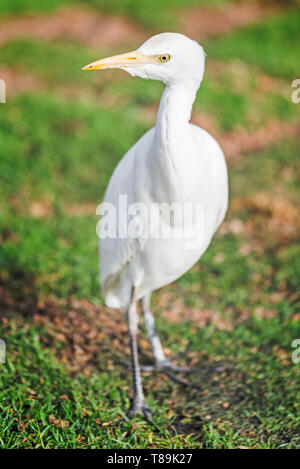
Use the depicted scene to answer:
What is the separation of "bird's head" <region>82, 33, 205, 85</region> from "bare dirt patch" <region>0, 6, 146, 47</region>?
Result: 6.83 m

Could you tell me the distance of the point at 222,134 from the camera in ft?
20.1

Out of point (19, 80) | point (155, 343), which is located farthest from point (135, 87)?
point (155, 343)

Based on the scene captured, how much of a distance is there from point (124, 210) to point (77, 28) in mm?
7589

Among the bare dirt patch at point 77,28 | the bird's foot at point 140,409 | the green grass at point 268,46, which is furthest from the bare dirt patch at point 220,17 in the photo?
the bird's foot at point 140,409

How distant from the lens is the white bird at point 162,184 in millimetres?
2074

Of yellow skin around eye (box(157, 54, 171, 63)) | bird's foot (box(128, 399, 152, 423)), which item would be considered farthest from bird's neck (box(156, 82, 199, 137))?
bird's foot (box(128, 399, 152, 423))

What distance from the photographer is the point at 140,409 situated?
2770 millimetres

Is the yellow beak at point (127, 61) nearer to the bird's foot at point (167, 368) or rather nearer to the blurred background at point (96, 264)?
the blurred background at point (96, 264)

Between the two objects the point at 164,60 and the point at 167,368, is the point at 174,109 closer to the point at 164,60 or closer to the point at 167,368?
the point at 164,60

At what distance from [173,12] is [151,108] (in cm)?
398

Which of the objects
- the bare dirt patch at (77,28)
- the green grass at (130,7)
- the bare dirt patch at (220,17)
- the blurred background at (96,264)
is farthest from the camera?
the bare dirt patch at (220,17)

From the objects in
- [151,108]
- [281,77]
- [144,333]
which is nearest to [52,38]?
[151,108]
